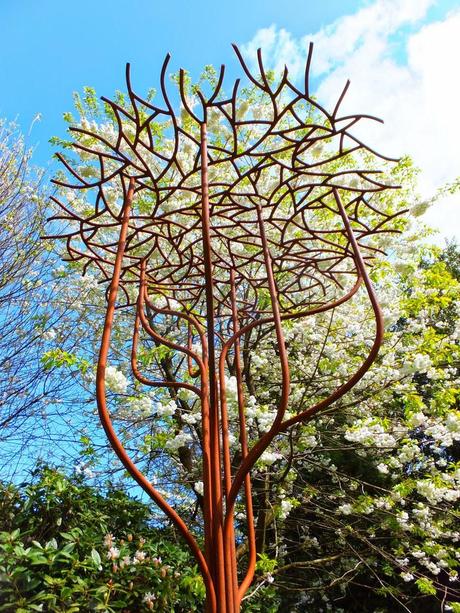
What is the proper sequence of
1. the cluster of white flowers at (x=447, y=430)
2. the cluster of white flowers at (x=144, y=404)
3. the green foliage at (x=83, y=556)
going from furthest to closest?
the cluster of white flowers at (x=447, y=430) < the cluster of white flowers at (x=144, y=404) < the green foliage at (x=83, y=556)

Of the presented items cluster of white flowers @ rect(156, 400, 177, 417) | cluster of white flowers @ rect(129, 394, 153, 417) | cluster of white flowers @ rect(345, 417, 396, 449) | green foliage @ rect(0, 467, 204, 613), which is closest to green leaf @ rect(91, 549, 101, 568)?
green foliage @ rect(0, 467, 204, 613)

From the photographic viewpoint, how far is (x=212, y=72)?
14.4 ft

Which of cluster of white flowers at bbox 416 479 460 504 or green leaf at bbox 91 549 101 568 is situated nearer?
green leaf at bbox 91 549 101 568

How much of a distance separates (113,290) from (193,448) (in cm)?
318

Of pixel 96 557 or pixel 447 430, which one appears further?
pixel 447 430

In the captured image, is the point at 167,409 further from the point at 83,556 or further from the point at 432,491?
the point at 432,491

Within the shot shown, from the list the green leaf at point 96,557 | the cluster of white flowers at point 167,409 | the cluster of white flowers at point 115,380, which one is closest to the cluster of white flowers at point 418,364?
the cluster of white flowers at point 167,409

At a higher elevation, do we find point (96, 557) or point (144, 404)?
point (144, 404)

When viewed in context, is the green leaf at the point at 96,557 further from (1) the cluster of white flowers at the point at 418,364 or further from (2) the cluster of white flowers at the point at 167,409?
(1) the cluster of white flowers at the point at 418,364

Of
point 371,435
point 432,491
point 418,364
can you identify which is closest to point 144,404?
point 371,435

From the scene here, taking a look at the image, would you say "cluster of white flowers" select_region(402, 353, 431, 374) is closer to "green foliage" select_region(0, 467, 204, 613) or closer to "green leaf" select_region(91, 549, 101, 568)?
"green foliage" select_region(0, 467, 204, 613)

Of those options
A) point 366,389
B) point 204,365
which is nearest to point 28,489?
point 204,365

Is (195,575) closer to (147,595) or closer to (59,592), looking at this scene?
(147,595)

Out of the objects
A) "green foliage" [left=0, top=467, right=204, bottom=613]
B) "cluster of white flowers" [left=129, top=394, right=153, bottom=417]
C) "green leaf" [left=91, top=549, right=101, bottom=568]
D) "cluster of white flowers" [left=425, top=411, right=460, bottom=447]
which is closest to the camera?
"green foliage" [left=0, top=467, right=204, bottom=613]
